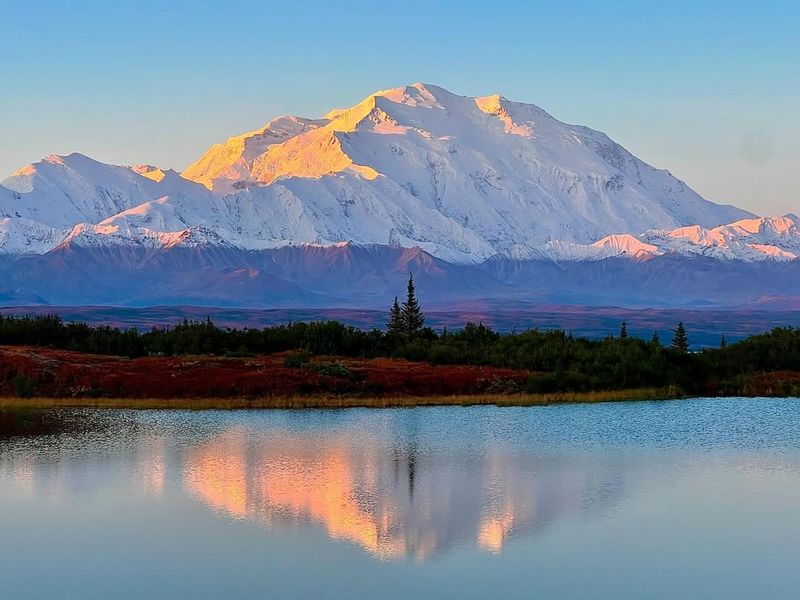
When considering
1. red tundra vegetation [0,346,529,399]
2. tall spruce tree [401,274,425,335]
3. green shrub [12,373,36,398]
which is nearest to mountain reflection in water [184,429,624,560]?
red tundra vegetation [0,346,529,399]

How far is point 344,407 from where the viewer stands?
6988cm

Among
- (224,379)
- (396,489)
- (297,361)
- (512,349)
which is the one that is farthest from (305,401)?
(396,489)

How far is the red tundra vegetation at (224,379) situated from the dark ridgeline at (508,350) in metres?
1.53

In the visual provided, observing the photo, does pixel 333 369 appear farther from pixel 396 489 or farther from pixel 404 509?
pixel 404 509

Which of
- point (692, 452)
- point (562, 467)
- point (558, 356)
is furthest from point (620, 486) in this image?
point (558, 356)

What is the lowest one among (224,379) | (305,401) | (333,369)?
(305,401)

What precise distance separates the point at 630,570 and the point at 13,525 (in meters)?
18.6

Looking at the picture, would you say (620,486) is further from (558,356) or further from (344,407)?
(558,356)

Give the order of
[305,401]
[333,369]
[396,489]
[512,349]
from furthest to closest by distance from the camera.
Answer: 1. [512,349]
2. [333,369]
3. [305,401]
4. [396,489]

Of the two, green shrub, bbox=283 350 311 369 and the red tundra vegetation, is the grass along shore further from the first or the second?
green shrub, bbox=283 350 311 369

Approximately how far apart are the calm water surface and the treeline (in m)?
16.0

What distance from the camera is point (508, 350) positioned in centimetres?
8594

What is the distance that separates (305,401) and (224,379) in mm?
6261

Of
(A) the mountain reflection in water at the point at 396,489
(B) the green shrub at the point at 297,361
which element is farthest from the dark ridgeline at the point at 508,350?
(A) the mountain reflection in water at the point at 396,489
